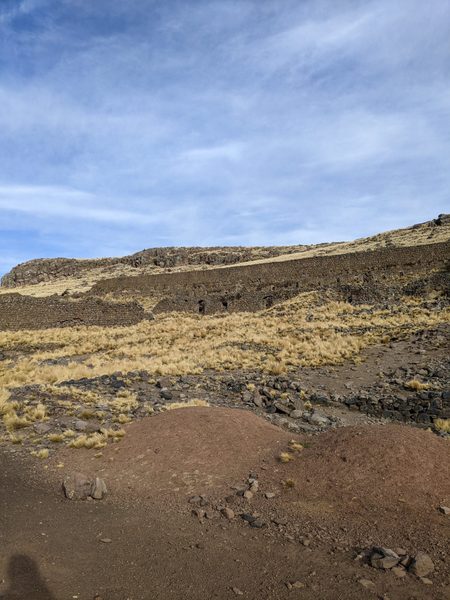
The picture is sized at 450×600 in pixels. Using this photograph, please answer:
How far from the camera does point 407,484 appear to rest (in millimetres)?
6930

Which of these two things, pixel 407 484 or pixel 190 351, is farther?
pixel 190 351

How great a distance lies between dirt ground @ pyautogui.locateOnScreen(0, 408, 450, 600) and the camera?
16.2ft

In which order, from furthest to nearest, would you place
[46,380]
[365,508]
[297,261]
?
[297,261]
[46,380]
[365,508]

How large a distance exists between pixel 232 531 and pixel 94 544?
2.00 metres

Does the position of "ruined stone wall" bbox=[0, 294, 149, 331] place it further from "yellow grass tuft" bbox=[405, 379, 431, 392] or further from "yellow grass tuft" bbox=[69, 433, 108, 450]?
"yellow grass tuft" bbox=[69, 433, 108, 450]

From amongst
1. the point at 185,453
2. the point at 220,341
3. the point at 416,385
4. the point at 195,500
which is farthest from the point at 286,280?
the point at 195,500

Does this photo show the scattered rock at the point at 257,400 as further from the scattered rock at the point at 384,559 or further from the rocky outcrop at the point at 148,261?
the rocky outcrop at the point at 148,261

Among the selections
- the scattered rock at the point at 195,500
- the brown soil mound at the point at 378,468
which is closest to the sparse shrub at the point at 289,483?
the brown soil mound at the point at 378,468

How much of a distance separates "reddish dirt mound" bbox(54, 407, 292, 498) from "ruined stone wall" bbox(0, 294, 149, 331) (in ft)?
102

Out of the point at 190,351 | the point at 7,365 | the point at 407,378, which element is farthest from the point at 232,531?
the point at 7,365

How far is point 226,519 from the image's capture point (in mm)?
6605

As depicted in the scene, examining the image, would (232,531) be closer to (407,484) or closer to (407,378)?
(407,484)

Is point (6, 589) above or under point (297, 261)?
under

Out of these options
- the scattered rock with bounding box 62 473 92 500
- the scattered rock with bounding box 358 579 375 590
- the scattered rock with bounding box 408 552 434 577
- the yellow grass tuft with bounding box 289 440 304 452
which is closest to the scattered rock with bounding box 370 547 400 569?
the scattered rock with bounding box 408 552 434 577
